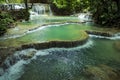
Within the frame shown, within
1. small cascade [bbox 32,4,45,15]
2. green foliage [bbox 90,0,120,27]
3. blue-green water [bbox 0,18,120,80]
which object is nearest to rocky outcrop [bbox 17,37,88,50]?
blue-green water [bbox 0,18,120,80]

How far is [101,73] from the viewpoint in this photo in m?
8.32

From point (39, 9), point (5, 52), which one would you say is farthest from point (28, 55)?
point (39, 9)

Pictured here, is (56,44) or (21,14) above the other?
(21,14)

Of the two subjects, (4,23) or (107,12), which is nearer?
(4,23)

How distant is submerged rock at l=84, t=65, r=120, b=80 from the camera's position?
7965 millimetres

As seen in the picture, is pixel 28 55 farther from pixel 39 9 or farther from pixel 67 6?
pixel 67 6

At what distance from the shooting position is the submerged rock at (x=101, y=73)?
7965 millimetres

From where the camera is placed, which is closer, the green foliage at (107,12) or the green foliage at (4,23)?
the green foliage at (4,23)

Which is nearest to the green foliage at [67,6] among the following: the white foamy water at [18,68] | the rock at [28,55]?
the white foamy water at [18,68]

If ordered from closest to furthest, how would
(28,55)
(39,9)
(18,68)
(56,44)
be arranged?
(18,68) < (28,55) < (56,44) < (39,9)

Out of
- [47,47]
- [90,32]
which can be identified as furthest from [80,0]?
[47,47]

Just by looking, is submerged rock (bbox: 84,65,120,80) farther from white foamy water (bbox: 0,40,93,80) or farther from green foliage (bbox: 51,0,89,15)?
green foliage (bbox: 51,0,89,15)

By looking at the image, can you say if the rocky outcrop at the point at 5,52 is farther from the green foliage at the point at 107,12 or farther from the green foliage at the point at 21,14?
the green foliage at the point at 21,14

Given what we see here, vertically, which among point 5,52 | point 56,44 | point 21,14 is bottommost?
point 56,44
